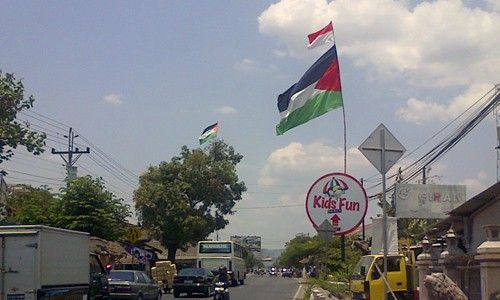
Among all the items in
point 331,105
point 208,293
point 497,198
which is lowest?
point 208,293

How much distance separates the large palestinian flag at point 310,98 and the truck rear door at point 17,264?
7.03m

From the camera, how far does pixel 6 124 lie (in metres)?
28.2

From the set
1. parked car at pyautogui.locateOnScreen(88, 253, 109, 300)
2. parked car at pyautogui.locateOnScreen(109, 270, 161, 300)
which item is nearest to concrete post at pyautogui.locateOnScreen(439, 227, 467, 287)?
parked car at pyautogui.locateOnScreen(88, 253, 109, 300)

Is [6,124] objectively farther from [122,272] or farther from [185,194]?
[185,194]

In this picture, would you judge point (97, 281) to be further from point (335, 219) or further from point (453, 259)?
point (453, 259)

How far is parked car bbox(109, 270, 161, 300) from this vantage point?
95.8 feet

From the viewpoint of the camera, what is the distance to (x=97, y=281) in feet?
82.0

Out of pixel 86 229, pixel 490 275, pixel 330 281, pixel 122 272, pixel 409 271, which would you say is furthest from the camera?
pixel 86 229

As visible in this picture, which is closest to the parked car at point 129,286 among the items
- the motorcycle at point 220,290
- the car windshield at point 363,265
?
the motorcycle at point 220,290

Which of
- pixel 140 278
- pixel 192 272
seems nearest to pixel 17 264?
pixel 140 278

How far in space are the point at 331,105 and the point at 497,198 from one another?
531 cm

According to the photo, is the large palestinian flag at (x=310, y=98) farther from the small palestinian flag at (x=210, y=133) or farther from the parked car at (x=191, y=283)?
the small palestinian flag at (x=210, y=133)

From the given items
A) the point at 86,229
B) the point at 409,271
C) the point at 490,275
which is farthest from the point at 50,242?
the point at 86,229

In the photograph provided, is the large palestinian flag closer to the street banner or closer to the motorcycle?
the street banner
